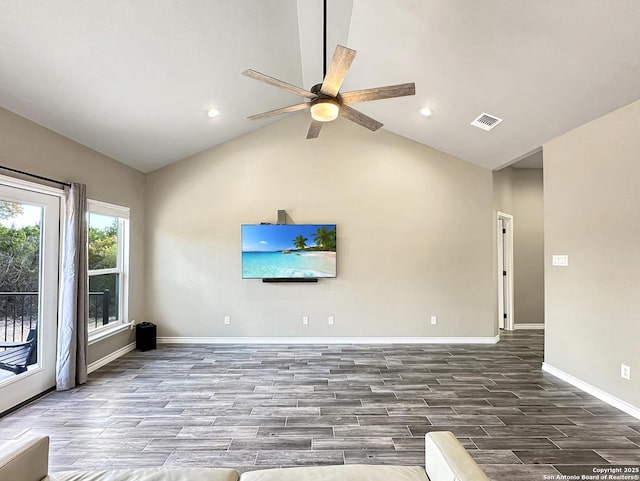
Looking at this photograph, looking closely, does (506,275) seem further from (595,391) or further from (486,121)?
(486,121)

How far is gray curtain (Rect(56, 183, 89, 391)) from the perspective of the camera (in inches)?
140

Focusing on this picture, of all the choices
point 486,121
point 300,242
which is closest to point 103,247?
point 300,242

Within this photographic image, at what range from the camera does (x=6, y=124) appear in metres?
2.98

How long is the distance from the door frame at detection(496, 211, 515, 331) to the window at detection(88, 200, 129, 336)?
6.27m

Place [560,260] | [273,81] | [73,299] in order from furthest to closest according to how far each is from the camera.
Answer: [560,260], [73,299], [273,81]

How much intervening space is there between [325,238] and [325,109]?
2.91 m

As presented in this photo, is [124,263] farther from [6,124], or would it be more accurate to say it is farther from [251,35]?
[251,35]

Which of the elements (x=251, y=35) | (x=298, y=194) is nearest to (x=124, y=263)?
(x=298, y=194)

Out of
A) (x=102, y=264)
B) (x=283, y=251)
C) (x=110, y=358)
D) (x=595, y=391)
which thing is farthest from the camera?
(x=283, y=251)

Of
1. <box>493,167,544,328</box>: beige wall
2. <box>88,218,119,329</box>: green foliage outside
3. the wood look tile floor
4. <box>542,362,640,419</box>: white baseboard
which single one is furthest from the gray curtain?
<box>493,167,544,328</box>: beige wall

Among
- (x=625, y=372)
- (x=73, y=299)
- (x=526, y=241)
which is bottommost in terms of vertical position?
(x=625, y=372)

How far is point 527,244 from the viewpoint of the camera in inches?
249

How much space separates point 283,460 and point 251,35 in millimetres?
3702

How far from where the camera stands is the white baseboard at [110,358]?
13.6 feet
